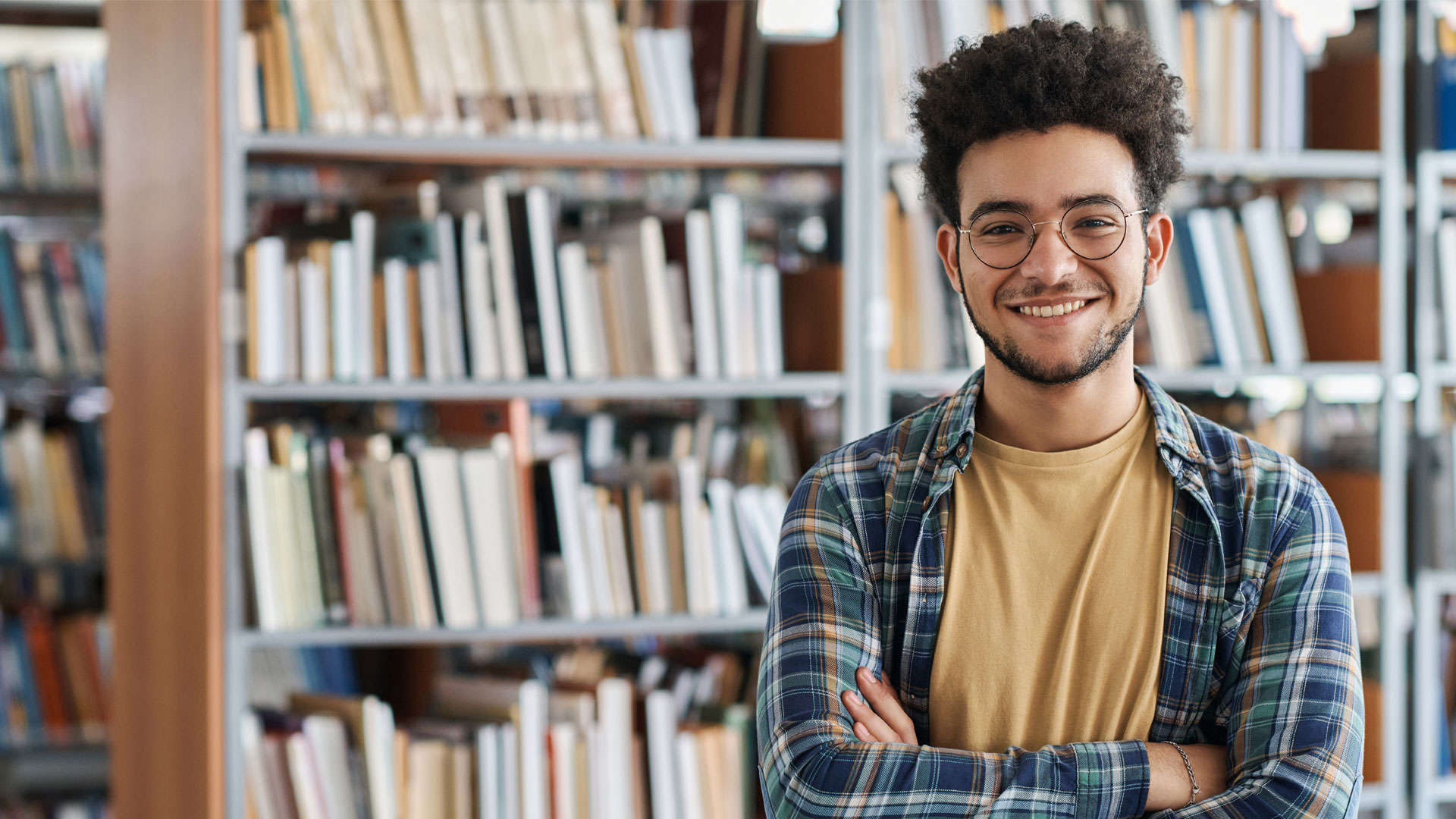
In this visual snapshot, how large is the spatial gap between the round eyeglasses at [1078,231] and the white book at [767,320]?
1.09 meters

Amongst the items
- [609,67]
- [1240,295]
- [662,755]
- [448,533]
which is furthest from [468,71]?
[1240,295]

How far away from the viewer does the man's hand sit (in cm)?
120

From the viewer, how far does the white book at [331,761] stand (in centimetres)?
211

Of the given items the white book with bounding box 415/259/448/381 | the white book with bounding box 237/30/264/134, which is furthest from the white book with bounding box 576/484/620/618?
the white book with bounding box 237/30/264/134

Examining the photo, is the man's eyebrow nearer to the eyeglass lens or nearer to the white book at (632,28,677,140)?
the eyeglass lens

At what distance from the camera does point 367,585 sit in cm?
215

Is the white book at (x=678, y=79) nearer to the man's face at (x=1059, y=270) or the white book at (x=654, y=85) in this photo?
the white book at (x=654, y=85)

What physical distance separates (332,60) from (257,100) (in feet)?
0.52

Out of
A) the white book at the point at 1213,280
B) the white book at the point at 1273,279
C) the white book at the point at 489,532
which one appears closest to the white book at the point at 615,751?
the white book at the point at 489,532

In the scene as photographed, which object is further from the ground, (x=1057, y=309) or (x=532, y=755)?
(x=1057, y=309)

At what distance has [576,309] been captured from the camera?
2.21 m

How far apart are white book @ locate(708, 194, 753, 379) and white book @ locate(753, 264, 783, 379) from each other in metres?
0.04

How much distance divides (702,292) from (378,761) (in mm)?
1059

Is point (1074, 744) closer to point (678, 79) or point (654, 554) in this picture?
point (654, 554)
